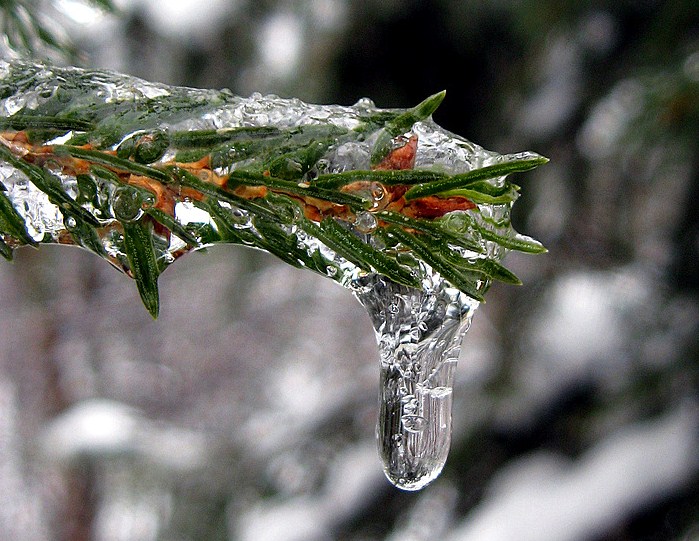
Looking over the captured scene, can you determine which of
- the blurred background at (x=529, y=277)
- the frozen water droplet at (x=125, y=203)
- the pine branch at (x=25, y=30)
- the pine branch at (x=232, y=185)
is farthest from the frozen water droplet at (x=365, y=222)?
the blurred background at (x=529, y=277)

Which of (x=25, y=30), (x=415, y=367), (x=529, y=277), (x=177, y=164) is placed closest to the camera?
(x=177, y=164)

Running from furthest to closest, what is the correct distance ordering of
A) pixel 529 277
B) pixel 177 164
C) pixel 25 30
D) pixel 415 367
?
pixel 529 277
pixel 25 30
pixel 415 367
pixel 177 164

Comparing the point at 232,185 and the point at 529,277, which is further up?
the point at 529,277

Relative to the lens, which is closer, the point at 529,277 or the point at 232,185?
the point at 232,185

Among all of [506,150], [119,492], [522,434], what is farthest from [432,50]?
[119,492]

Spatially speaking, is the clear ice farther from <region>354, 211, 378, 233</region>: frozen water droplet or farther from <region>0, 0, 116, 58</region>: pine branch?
<region>0, 0, 116, 58</region>: pine branch

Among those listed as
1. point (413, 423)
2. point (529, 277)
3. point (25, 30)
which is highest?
point (529, 277)

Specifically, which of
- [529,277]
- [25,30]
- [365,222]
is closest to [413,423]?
[365,222]

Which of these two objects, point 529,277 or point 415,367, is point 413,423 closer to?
point 415,367
